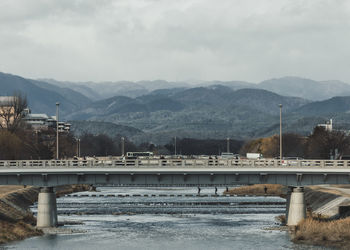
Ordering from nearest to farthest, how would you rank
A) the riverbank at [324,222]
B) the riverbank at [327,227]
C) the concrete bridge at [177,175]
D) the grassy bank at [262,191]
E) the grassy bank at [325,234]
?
the grassy bank at [325,234] < the riverbank at [327,227] < the riverbank at [324,222] < the concrete bridge at [177,175] < the grassy bank at [262,191]

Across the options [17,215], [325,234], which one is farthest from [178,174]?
[17,215]

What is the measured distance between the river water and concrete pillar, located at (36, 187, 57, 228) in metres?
2.55

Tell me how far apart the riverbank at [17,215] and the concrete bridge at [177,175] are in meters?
4.15

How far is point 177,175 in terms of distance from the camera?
98.5 meters

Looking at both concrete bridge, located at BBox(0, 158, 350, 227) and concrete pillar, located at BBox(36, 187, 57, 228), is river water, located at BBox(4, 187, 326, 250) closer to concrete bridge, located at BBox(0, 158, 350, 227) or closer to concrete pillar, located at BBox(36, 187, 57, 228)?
concrete pillar, located at BBox(36, 187, 57, 228)

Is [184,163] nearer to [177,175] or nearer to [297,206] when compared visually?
[177,175]

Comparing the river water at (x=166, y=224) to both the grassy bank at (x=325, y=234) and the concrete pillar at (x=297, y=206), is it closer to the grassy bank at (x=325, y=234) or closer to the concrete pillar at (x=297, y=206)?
the grassy bank at (x=325, y=234)

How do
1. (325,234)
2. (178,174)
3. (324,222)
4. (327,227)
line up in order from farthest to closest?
(178,174) < (324,222) < (327,227) < (325,234)

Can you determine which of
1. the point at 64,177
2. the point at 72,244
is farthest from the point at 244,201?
the point at 72,244

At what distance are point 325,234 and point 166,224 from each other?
28728 millimetres

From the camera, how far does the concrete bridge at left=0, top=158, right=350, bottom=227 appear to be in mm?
97250

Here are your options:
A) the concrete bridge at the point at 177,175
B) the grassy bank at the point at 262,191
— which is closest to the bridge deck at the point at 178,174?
the concrete bridge at the point at 177,175

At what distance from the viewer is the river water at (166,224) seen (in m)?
87.2

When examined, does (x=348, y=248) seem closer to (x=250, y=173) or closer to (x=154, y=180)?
(x=250, y=173)
